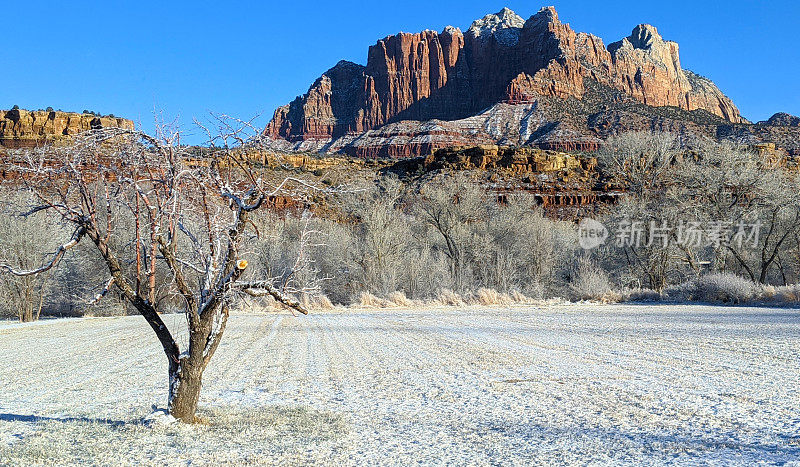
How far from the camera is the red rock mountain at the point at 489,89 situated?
9750cm

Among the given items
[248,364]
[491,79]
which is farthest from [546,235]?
[491,79]

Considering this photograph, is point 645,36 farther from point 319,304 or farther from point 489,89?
point 319,304

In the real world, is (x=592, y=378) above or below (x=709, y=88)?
below

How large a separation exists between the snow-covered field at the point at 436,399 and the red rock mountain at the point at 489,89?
78.9 meters

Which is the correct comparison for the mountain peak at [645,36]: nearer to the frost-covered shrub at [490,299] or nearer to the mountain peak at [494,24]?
the mountain peak at [494,24]

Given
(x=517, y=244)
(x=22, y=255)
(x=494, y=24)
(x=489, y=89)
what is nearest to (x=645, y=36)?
(x=494, y=24)

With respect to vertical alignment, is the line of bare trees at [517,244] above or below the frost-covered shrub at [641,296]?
above

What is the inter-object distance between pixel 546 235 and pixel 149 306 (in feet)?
91.2

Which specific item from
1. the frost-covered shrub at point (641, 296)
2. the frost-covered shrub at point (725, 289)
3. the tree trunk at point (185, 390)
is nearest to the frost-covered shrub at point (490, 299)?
the frost-covered shrub at point (641, 296)

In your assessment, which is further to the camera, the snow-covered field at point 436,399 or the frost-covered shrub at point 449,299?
the frost-covered shrub at point 449,299

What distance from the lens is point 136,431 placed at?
481 centimetres

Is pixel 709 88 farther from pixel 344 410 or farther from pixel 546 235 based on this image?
pixel 344 410

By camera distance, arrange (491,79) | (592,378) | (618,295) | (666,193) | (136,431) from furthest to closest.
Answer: (491,79)
(666,193)
(618,295)
(592,378)
(136,431)

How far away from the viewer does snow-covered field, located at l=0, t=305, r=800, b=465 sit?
14.0 ft
